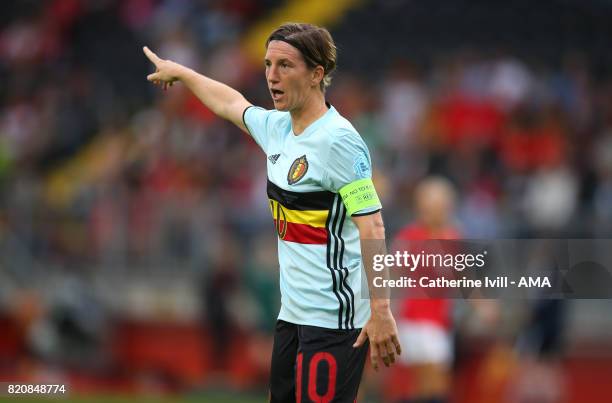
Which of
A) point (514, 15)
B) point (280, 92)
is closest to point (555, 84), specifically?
point (514, 15)

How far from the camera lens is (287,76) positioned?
571 cm

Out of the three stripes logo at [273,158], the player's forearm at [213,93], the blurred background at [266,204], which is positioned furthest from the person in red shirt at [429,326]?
the three stripes logo at [273,158]

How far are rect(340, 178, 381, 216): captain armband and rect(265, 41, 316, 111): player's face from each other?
542 mm

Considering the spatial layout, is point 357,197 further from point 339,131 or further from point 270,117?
point 270,117

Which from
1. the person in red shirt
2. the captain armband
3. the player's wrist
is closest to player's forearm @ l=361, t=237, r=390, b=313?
the player's wrist

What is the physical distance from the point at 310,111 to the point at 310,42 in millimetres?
342

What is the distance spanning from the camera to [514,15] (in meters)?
16.3

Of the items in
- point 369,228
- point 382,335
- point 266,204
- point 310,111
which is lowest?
point 382,335

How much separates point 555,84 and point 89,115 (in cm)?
691

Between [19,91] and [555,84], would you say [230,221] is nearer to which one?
[555,84]

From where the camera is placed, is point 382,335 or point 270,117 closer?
point 382,335

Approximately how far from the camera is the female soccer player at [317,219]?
558 cm

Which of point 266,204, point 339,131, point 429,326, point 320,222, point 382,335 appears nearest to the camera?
point 382,335

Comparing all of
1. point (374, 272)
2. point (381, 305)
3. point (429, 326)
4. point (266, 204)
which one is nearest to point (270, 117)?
point (374, 272)
